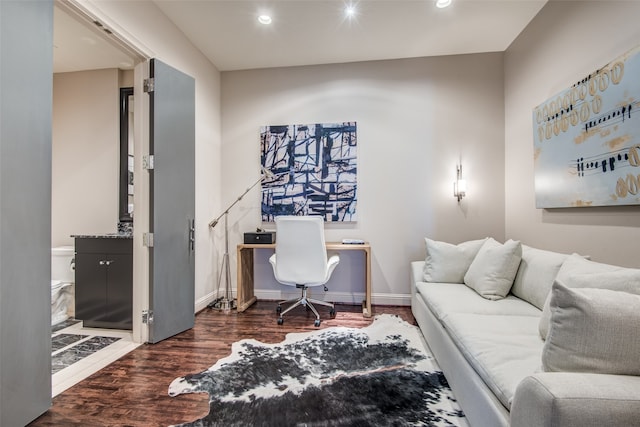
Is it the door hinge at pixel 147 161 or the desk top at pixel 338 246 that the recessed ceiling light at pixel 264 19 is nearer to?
the door hinge at pixel 147 161

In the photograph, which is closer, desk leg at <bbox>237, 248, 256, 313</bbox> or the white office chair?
the white office chair

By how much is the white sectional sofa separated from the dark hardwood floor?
100 centimetres

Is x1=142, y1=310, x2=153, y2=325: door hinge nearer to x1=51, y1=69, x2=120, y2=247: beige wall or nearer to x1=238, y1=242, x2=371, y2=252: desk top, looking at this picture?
x1=238, y1=242, x2=371, y2=252: desk top

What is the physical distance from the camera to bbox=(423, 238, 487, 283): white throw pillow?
2.58 m

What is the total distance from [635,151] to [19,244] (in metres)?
3.40

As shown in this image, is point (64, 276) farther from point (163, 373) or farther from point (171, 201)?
point (163, 373)

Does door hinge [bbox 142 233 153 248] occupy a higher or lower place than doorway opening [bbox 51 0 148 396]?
lower

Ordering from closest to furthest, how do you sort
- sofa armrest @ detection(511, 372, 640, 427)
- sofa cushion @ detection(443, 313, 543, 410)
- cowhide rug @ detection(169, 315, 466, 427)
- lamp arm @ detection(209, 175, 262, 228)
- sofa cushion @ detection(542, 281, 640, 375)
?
sofa armrest @ detection(511, 372, 640, 427), sofa cushion @ detection(542, 281, 640, 375), sofa cushion @ detection(443, 313, 543, 410), cowhide rug @ detection(169, 315, 466, 427), lamp arm @ detection(209, 175, 262, 228)

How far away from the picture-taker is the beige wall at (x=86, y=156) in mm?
3193

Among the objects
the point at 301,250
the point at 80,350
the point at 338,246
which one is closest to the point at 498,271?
the point at 338,246

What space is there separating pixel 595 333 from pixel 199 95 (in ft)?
12.0

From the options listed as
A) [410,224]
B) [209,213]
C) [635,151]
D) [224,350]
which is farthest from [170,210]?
[635,151]

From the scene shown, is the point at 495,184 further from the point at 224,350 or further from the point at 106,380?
the point at 106,380

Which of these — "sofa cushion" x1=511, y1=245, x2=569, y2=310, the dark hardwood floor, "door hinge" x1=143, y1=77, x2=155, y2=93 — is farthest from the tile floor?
"sofa cushion" x1=511, y1=245, x2=569, y2=310
